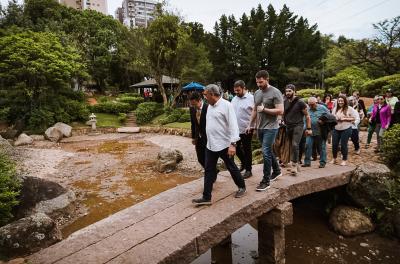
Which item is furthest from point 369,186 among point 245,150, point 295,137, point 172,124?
point 172,124

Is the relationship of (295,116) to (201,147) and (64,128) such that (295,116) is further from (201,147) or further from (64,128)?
(64,128)

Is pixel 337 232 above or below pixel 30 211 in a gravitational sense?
below

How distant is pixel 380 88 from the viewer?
1797cm

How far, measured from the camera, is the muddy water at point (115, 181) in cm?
726

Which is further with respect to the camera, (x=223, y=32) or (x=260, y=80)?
(x=223, y=32)

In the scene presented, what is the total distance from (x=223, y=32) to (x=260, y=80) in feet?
120

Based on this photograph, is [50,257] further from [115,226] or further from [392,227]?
[392,227]

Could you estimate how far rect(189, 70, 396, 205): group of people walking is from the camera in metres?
4.10

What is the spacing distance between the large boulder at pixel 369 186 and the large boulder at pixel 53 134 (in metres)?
16.6

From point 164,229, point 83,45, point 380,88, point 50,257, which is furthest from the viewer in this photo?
point 83,45

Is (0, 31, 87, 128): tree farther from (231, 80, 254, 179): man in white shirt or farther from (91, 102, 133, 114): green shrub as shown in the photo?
(231, 80, 254, 179): man in white shirt

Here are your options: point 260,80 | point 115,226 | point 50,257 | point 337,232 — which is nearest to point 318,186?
point 337,232

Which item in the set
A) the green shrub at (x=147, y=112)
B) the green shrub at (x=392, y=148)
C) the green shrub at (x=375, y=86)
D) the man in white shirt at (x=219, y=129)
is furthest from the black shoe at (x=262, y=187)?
the green shrub at (x=147, y=112)

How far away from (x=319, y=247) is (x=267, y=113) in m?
3.09
